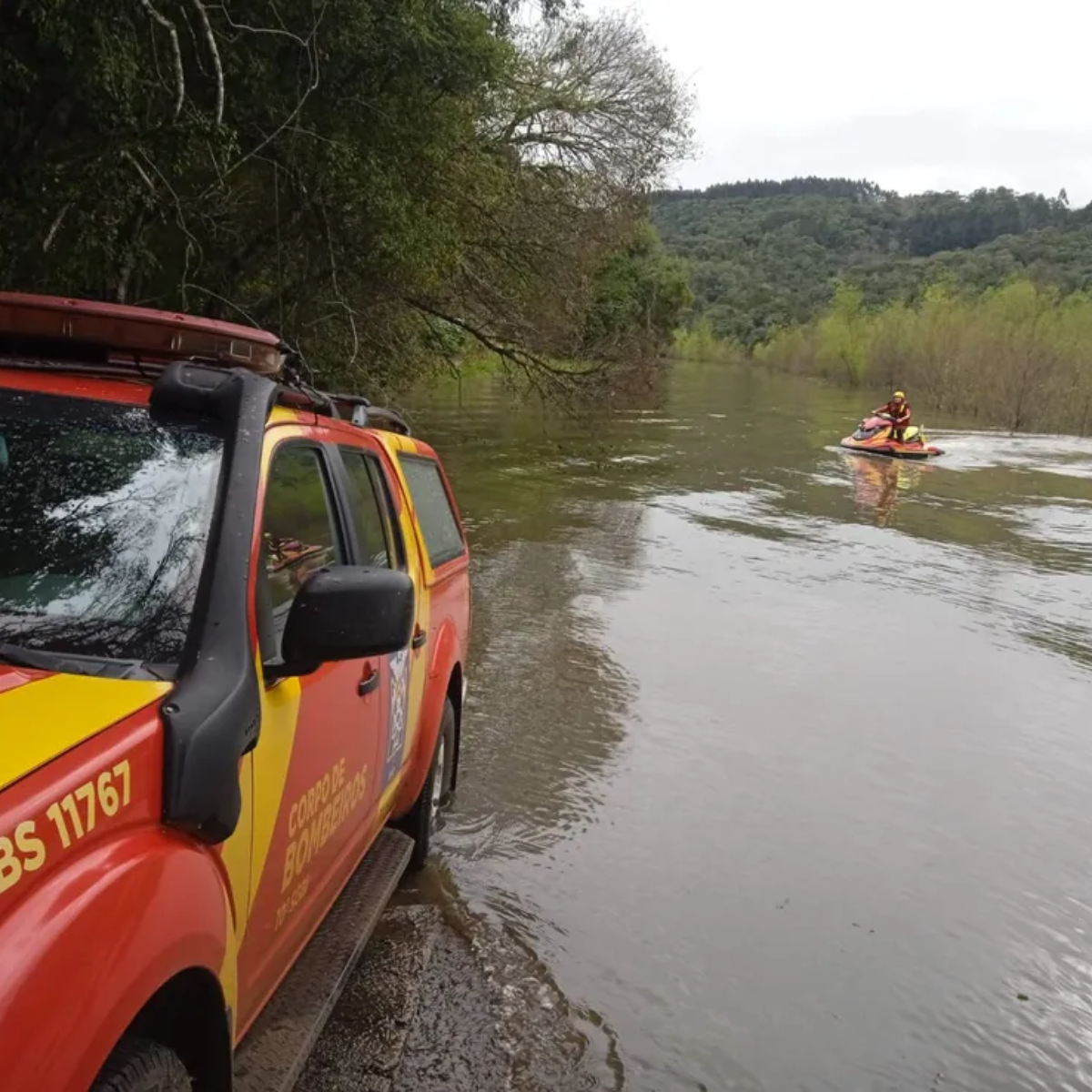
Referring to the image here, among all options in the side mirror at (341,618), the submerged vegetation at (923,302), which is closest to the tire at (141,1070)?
the side mirror at (341,618)

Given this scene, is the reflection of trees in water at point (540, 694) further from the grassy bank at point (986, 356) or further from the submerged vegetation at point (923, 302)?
the grassy bank at point (986, 356)

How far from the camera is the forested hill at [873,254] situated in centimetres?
12112

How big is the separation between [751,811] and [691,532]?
32.0ft

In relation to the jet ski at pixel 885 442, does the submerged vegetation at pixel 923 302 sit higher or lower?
higher

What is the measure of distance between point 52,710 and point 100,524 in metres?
0.76

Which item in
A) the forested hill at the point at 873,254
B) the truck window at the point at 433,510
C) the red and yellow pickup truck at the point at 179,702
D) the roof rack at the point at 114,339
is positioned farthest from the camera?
the forested hill at the point at 873,254

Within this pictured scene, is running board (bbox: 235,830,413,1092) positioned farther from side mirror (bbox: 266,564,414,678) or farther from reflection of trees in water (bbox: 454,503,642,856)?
reflection of trees in water (bbox: 454,503,642,856)

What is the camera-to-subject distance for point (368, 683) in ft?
11.1

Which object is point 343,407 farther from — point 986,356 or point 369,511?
point 986,356

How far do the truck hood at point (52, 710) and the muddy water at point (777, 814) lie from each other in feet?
7.16

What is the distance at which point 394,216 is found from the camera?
39.5 ft

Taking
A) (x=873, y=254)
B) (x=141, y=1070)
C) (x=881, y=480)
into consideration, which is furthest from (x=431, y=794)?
(x=873, y=254)

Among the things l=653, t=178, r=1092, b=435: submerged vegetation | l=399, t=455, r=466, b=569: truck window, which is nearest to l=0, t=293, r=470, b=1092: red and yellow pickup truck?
l=399, t=455, r=466, b=569: truck window

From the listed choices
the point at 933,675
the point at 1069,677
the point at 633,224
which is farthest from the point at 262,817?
the point at 633,224
